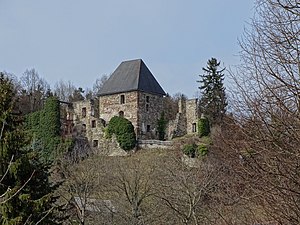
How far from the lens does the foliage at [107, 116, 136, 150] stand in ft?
123

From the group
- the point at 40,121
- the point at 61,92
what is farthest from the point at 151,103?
the point at 61,92

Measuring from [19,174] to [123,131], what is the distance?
2647 centimetres

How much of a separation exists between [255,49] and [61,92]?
5950 centimetres

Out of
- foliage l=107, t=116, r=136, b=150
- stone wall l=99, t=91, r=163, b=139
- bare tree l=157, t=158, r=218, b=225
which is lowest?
bare tree l=157, t=158, r=218, b=225

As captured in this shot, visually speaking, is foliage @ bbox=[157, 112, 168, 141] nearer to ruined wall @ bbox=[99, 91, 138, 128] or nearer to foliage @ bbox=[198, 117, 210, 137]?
ruined wall @ bbox=[99, 91, 138, 128]

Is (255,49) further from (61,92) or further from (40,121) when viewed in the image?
(61,92)

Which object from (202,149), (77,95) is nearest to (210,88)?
(202,149)

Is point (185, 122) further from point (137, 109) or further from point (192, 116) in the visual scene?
point (137, 109)

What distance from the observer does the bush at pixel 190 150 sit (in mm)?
31784

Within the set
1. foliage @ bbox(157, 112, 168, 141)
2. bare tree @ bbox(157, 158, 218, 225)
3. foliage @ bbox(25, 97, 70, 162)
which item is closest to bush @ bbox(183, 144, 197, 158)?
foliage @ bbox(157, 112, 168, 141)

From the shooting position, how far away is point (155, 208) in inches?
805

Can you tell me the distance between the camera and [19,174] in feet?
37.4

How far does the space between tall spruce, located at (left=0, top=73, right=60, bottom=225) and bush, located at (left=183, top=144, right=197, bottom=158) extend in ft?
64.0

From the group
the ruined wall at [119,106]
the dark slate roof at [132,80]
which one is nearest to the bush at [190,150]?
the ruined wall at [119,106]
